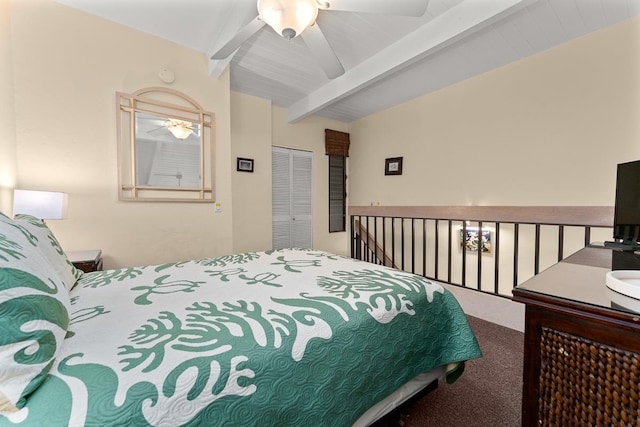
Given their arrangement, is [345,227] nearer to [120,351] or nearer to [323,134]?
[323,134]

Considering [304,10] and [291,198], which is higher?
[304,10]

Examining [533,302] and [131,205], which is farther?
[131,205]

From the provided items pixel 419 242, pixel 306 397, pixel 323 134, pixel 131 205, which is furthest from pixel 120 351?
pixel 323 134

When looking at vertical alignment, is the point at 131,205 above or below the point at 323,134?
below

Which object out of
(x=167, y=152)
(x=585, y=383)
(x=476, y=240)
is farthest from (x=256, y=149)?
(x=585, y=383)

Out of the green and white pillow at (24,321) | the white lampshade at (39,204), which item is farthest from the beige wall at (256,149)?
the green and white pillow at (24,321)

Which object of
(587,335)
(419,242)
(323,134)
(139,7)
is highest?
(139,7)

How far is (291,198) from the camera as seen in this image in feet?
15.0

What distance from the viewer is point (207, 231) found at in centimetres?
306

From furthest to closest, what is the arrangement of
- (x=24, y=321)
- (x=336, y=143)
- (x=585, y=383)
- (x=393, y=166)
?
1. (x=336, y=143)
2. (x=393, y=166)
3. (x=585, y=383)
4. (x=24, y=321)

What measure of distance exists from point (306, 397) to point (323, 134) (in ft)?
15.1

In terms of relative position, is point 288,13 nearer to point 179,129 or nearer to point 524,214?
point 179,129

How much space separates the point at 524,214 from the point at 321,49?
1.95m

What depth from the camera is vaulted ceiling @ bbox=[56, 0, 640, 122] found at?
87.0 inches
